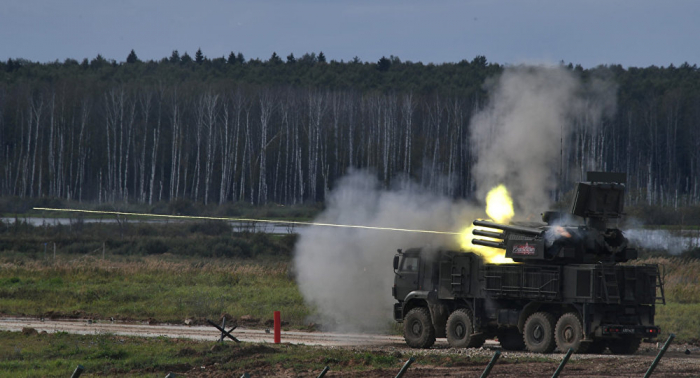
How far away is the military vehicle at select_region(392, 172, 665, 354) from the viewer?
2161 centimetres

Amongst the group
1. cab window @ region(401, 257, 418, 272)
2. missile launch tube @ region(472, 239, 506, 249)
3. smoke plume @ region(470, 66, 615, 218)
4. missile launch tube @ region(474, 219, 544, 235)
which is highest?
smoke plume @ region(470, 66, 615, 218)

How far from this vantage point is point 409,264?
83.5 ft

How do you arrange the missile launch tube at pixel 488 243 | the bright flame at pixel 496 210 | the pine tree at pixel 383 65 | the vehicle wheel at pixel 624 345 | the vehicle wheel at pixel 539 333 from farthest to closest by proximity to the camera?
the pine tree at pixel 383 65 < the bright flame at pixel 496 210 < the missile launch tube at pixel 488 243 < the vehicle wheel at pixel 624 345 < the vehicle wheel at pixel 539 333

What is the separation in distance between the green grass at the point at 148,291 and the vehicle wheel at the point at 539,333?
1057cm

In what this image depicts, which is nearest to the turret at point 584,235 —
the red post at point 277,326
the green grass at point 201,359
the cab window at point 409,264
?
the cab window at point 409,264

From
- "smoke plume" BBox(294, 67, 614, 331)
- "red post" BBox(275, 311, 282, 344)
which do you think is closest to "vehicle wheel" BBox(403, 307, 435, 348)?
"smoke plume" BBox(294, 67, 614, 331)

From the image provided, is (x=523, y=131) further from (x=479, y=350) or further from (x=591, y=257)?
(x=479, y=350)

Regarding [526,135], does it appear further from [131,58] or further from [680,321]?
[131,58]

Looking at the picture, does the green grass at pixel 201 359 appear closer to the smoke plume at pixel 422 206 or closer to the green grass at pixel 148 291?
the smoke plume at pixel 422 206

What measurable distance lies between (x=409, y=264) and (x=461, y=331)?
2648mm

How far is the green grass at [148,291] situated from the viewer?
33.0 m

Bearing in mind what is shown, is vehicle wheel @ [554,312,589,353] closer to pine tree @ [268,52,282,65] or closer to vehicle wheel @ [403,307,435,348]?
vehicle wheel @ [403,307,435,348]

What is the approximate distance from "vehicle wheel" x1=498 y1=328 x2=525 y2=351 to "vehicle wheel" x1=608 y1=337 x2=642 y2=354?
2.53m

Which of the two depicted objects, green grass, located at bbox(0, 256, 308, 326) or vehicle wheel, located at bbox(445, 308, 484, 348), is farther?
green grass, located at bbox(0, 256, 308, 326)
